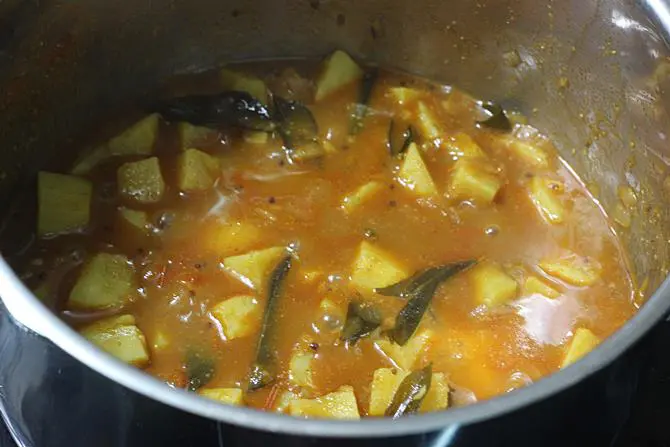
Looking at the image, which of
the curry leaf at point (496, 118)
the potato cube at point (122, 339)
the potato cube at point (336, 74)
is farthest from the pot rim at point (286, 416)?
the potato cube at point (336, 74)

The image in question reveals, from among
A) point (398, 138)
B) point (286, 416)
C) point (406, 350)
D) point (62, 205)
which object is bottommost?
point (62, 205)

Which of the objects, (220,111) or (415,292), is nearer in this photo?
(415,292)

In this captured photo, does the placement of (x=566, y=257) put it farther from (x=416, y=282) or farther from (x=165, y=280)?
(x=165, y=280)

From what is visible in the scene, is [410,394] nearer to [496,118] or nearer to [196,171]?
[196,171]

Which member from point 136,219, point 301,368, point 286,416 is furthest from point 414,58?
point 286,416

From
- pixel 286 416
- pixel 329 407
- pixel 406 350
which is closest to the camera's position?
pixel 286 416

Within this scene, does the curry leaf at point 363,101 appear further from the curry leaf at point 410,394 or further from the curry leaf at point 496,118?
the curry leaf at point 410,394

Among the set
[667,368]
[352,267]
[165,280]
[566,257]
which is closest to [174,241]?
Answer: [165,280]
